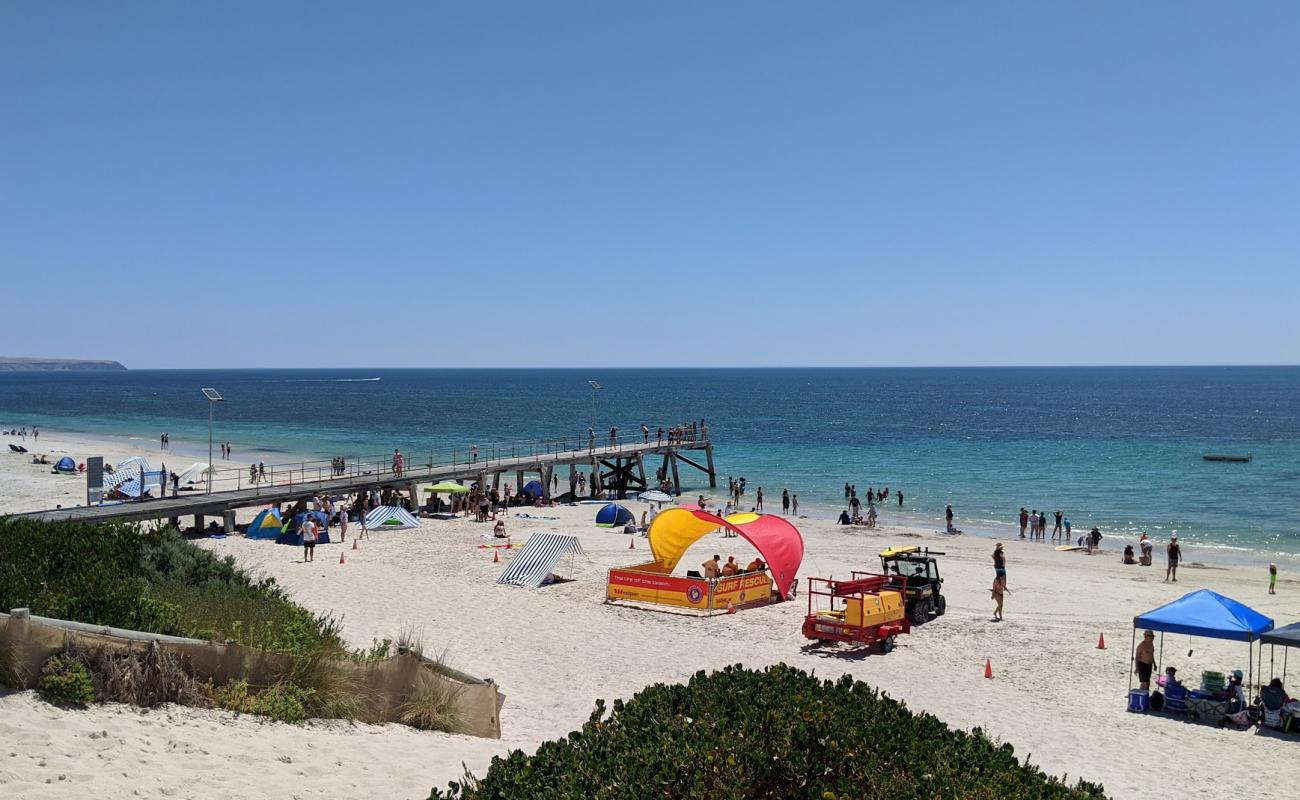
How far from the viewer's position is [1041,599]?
2156 cm

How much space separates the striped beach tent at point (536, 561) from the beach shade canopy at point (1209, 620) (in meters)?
12.3

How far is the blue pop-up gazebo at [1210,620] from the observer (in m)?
12.9

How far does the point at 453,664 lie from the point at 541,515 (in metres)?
21.0

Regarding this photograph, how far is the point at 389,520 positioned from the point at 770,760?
2588 cm

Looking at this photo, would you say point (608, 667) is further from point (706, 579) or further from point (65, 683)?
point (65, 683)

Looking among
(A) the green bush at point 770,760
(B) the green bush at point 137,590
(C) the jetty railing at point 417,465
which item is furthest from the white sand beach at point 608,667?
(C) the jetty railing at point 417,465

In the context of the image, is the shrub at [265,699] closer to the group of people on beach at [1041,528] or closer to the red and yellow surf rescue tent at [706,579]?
the red and yellow surf rescue tent at [706,579]

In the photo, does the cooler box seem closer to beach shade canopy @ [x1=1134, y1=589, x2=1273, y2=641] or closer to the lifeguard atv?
beach shade canopy @ [x1=1134, y1=589, x2=1273, y2=641]

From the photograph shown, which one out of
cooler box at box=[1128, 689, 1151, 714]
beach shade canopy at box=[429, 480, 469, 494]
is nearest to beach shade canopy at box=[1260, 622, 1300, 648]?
cooler box at box=[1128, 689, 1151, 714]

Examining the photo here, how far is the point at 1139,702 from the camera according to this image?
13.4 metres

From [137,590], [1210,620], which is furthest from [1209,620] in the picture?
[137,590]

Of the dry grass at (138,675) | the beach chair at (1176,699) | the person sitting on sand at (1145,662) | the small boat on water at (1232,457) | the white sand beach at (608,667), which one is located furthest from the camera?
the small boat on water at (1232,457)

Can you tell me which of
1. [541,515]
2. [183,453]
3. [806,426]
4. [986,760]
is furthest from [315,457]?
[986,760]

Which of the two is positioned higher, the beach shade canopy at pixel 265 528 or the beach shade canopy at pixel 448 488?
the beach shade canopy at pixel 448 488
